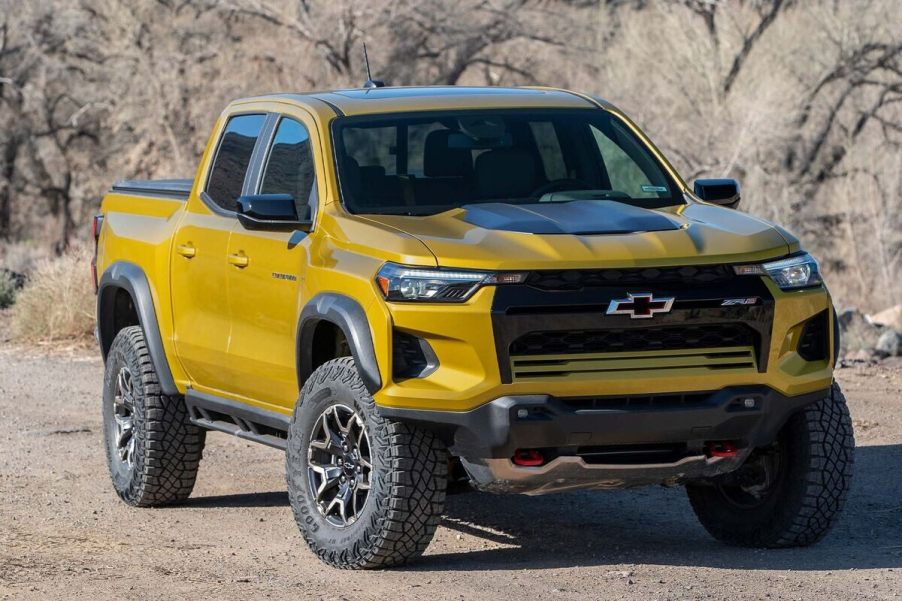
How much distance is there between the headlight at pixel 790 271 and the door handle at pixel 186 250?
281 cm

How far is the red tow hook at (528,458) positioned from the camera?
5918 millimetres

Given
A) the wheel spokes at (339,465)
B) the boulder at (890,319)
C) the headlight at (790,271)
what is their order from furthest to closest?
the boulder at (890,319)
the wheel spokes at (339,465)
the headlight at (790,271)

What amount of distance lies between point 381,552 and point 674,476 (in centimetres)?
114

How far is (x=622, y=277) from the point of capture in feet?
19.2

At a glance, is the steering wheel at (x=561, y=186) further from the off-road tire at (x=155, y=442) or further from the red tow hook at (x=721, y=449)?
the off-road tire at (x=155, y=442)

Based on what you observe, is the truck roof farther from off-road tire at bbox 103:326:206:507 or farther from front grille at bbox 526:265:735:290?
front grille at bbox 526:265:735:290

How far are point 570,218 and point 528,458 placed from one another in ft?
3.27

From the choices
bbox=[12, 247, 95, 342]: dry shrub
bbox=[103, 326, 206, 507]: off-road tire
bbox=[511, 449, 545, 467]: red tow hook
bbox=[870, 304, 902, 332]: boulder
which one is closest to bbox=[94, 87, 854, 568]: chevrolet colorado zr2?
bbox=[511, 449, 545, 467]: red tow hook

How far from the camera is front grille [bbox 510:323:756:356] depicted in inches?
229

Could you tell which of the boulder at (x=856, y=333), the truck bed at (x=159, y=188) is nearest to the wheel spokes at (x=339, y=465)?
the truck bed at (x=159, y=188)

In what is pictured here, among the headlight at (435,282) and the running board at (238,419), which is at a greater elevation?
the headlight at (435,282)

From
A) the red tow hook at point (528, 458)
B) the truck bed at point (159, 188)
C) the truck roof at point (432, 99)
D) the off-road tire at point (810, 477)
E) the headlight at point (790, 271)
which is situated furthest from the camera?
the truck bed at point (159, 188)

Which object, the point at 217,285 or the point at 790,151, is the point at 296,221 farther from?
the point at 790,151

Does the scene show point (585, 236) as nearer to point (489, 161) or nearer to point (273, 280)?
point (489, 161)
